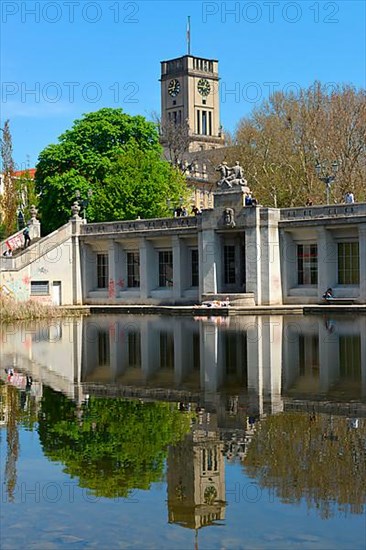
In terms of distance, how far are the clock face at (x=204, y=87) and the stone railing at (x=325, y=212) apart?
9836cm

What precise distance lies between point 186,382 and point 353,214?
83.8 ft

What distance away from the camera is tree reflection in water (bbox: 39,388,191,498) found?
9359 mm

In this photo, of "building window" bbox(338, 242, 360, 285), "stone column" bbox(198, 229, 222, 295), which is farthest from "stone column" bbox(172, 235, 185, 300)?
"building window" bbox(338, 242, 360, 285)

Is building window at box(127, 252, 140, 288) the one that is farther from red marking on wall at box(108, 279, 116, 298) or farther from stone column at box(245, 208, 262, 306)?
stone column at box(245, 208, 262, 306)

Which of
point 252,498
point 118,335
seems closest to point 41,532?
point 252,498

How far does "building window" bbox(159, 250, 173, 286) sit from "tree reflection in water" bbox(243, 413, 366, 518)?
36.4m

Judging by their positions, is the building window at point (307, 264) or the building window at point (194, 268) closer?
the building window at point (307, 264)

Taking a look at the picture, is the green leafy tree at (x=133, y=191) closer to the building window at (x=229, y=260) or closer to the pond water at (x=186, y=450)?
the building window at (x=229, y=260)

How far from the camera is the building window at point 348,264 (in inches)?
1645

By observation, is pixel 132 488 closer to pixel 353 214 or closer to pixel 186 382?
pixel 186 382

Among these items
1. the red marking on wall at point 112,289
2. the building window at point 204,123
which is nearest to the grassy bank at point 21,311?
the red marking on wall at point 112,289

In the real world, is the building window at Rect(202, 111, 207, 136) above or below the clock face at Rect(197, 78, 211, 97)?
below

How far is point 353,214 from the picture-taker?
40.2 metres

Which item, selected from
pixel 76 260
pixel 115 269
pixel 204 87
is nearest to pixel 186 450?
pixel 115 269
